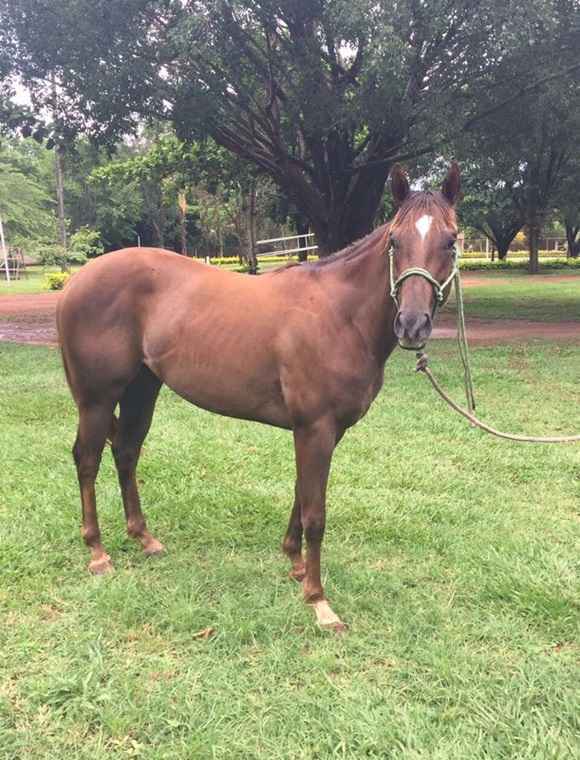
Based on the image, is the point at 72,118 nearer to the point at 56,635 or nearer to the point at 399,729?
the point at 56,635

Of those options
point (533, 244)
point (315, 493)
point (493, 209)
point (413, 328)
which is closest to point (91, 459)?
point (315, 493)

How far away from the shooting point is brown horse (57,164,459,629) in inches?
107

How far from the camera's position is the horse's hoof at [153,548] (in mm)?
3791

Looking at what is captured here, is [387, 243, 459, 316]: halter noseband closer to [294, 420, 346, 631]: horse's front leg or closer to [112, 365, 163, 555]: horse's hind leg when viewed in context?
[294, 420, 346, 631]: horse's front leg

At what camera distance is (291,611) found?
3166 mm

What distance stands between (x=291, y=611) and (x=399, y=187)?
2.12 m

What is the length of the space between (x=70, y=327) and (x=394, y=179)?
1.99m

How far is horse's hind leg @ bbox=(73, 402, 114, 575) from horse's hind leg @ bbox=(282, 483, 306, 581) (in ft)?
3.37

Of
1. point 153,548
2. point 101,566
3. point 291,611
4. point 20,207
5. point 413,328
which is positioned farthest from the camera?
point 20,207

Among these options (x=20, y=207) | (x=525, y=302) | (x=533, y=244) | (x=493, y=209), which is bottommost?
(x=525, y=302)

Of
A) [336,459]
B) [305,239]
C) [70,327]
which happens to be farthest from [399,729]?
[305,239]

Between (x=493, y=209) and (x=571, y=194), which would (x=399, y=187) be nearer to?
(x=571, y=194)

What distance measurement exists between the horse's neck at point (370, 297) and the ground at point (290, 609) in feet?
4.47

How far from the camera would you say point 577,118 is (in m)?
12.3
